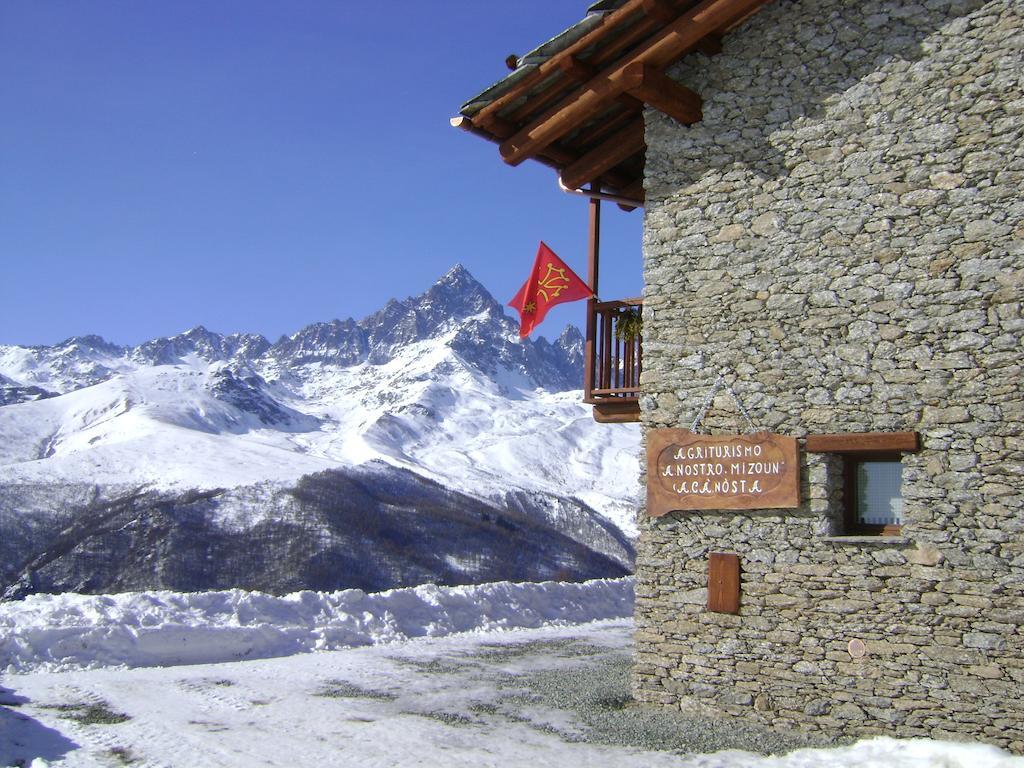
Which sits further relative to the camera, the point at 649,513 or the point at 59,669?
the point at 59,669

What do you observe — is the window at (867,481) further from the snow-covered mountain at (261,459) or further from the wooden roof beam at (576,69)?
the snow-covered mountain at (261,459)

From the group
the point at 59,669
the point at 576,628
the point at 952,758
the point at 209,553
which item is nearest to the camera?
the point at 952,758

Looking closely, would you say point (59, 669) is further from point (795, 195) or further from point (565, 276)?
point (795, 195)

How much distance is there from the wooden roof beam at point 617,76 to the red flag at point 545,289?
4.39ft

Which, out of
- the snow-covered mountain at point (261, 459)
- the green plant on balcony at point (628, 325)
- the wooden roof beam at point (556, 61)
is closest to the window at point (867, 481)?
the green plant on balcony at point (628, 325)

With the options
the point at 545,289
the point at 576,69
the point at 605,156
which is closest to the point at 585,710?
the point at 545,289

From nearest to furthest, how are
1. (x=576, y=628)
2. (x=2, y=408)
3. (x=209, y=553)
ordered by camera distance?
1. (x=576, y=628)
2. (x=209, y=553)
3. (x=2, y=408)

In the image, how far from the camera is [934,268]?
9422mm

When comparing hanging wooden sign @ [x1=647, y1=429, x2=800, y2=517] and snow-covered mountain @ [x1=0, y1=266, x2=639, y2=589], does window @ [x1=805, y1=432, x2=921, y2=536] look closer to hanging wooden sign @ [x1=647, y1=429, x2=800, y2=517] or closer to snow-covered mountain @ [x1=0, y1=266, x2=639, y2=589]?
hanging wooden sign @ [x1=647, y1=429, x2=800, y2=517]

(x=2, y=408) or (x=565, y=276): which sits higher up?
(x=2, y=408)

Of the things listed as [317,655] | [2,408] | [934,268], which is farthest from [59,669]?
[2,408]

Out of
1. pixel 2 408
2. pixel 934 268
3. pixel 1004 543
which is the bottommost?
pixel 1004 543

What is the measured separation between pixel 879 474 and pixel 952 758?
8.92 ft

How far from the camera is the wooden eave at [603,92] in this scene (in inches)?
424
